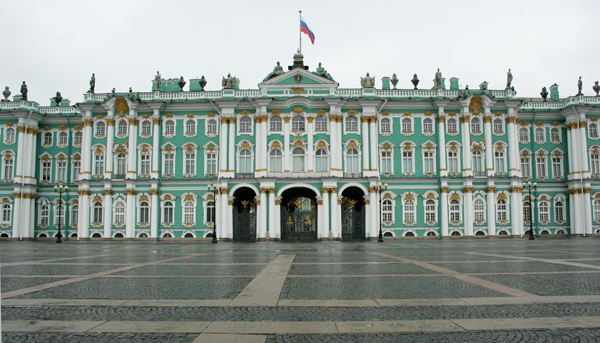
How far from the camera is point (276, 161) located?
52.0m

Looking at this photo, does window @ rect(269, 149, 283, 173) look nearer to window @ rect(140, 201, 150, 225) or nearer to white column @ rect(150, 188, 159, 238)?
white column @ rect(150, 188, 159, 238)

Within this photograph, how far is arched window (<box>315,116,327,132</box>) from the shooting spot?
5231 cm

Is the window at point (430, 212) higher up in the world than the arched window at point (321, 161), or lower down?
lower down

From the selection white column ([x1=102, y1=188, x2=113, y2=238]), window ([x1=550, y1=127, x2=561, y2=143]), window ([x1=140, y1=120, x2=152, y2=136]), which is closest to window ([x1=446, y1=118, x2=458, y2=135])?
window ([x1=550, y1=127, x2=561, y2=143])

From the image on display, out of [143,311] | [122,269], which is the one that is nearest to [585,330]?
[143,311]

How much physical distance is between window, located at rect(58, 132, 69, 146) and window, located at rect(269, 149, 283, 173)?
954 inches

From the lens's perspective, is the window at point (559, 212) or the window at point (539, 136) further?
the window at point (539, 136)

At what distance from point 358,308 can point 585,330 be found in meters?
3.88

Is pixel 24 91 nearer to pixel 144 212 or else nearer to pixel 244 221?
pixel 144 212

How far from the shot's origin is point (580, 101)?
5416 centimetres

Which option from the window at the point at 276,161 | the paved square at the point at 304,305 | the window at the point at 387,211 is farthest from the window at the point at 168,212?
the paved square at the point at 304,305

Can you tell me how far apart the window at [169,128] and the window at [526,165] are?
38804 mm

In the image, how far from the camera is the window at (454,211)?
52125mm

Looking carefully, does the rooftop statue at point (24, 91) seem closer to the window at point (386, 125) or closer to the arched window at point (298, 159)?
the arched window at point (298, 159)
